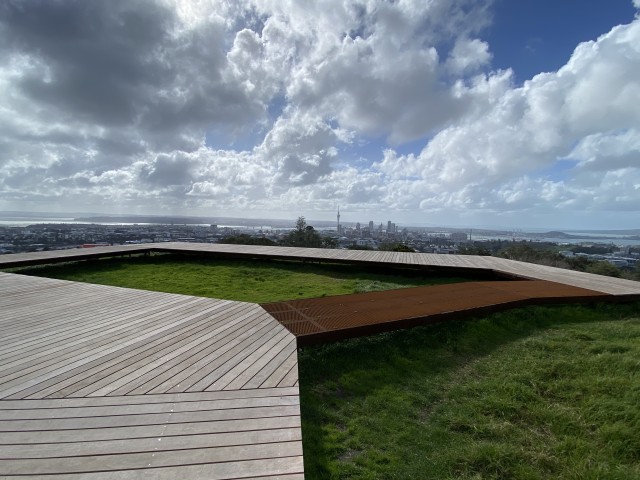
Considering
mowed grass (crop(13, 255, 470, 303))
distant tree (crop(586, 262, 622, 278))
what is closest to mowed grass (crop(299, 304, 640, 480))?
mowed grass (crop(13, 255, 470, 303))

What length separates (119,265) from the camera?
10.4 meters

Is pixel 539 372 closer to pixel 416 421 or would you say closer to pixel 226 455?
pixel 416 421

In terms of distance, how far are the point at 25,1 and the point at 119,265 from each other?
7.76 m

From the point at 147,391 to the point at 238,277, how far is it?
633 centimetres

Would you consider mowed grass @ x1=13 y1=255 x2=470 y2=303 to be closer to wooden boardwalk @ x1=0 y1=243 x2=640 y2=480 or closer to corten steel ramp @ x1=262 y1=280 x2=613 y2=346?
corten steel ramp @ x1=262 y1=280 x2=613 y2=346

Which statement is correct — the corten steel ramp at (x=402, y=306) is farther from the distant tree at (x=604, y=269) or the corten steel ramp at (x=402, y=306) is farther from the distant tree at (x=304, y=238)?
the distant tree at (x=304, y=238)

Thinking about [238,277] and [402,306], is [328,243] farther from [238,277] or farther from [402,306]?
[402,306]

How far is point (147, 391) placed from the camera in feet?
8.39

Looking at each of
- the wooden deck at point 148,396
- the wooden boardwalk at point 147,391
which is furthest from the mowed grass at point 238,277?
the wooden deck at point 148,396

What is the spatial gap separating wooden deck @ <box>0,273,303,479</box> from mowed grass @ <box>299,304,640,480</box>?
1.46 feet

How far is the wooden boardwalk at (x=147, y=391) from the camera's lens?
6.07 ft

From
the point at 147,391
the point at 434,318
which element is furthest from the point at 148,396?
the point at 434,318

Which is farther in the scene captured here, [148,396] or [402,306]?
[402,306]

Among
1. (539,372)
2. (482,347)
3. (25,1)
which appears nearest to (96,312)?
(482,347)
